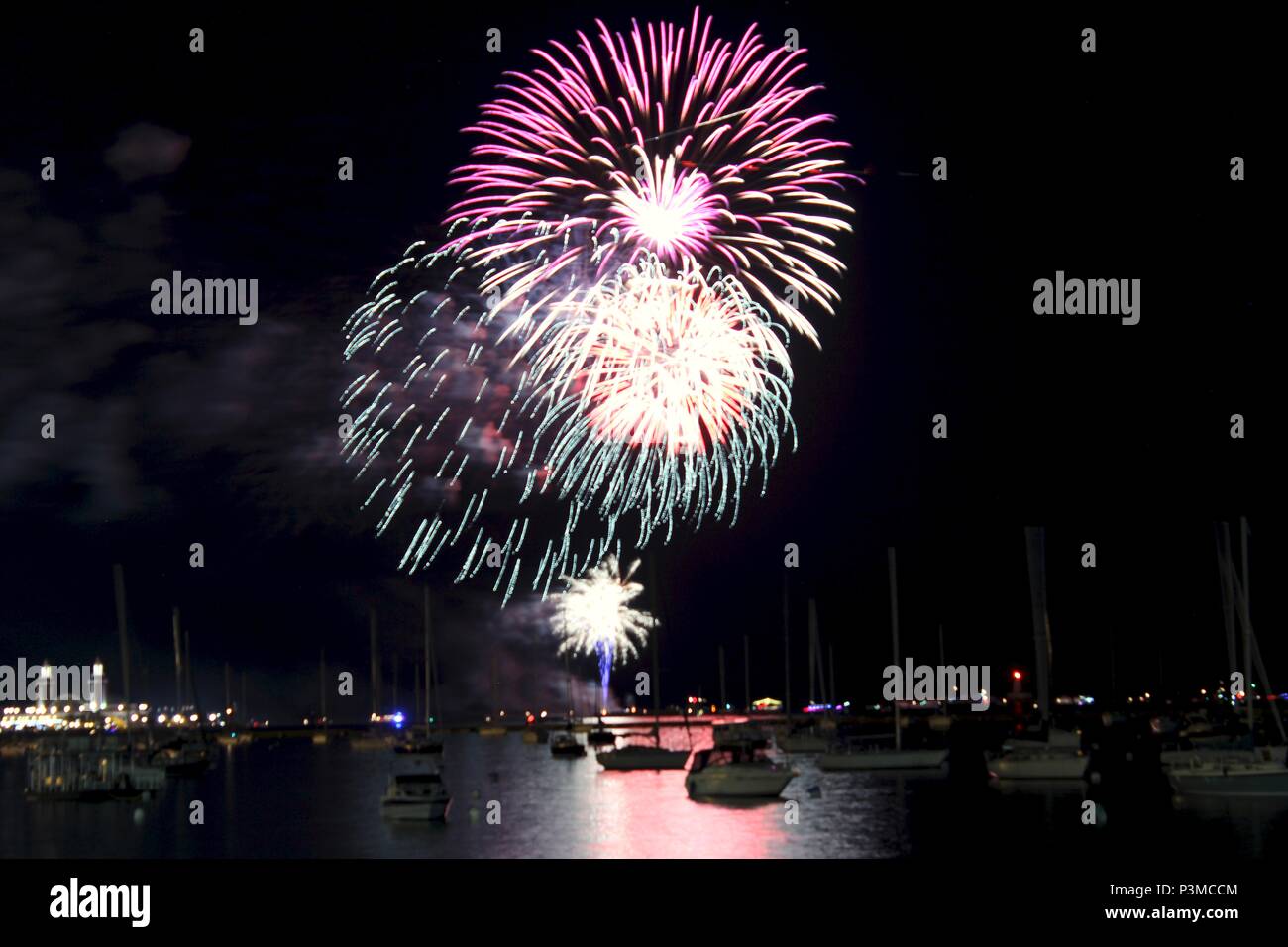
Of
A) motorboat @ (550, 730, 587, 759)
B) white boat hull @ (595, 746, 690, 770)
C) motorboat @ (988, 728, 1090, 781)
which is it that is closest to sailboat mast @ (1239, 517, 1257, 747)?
motorboat @ (988, 728, 1090, 781)

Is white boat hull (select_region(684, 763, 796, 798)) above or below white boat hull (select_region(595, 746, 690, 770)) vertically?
above

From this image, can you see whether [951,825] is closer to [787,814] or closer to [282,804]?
[787,814]

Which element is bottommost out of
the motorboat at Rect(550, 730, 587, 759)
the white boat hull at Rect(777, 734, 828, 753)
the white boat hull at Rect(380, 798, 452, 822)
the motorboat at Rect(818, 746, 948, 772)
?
the motorboat at Rect(550, 730, 587, 759)

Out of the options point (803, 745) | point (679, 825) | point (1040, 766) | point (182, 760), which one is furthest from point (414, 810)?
point (803, 745)

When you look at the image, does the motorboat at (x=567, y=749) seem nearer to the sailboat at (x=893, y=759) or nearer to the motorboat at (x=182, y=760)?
the motorboat at (x=182, y=760)

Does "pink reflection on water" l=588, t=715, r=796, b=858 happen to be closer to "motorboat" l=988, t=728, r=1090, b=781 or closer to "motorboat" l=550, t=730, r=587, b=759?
"motorboat" l=988, t=728, r=1090, b=781
